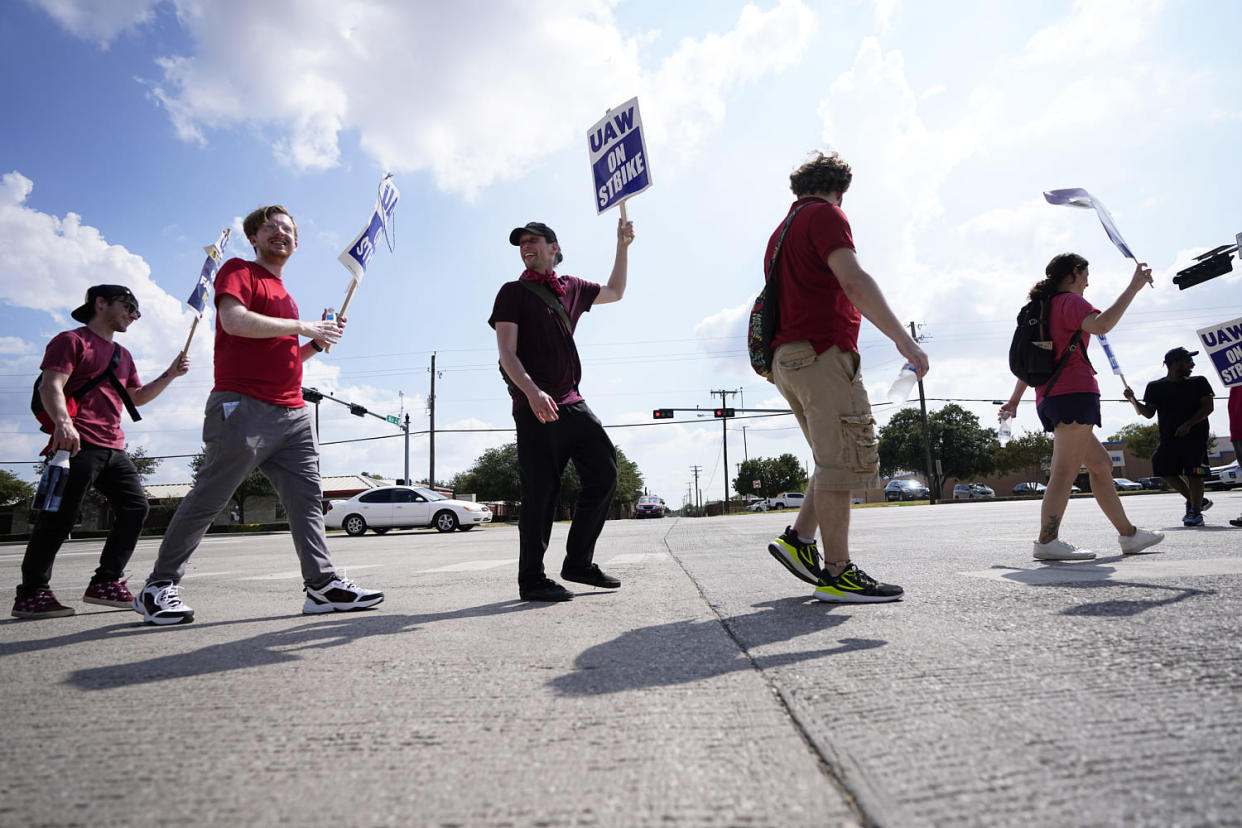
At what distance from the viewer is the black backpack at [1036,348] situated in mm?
4441

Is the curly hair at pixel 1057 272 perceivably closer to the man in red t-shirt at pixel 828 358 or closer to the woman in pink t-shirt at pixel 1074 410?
the woman in pink t-shirt at pixel 1074 410

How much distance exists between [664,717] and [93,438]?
3.85 meters

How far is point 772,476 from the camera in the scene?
330ft

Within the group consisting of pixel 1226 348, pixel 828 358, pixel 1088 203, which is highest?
pixel 1088 203

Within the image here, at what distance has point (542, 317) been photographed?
12.5 ft

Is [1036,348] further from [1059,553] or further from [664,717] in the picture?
[664,717]

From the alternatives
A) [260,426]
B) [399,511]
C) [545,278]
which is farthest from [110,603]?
[399,511]

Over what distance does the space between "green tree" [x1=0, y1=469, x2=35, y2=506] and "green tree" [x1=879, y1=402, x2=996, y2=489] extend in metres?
78.5

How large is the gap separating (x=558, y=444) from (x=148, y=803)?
2684 millimetres

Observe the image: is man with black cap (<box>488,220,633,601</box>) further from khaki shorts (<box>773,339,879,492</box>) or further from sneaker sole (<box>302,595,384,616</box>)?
khaki shorts (<box>773,339,879,492</box>)

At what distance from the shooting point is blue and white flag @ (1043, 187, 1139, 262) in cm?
492

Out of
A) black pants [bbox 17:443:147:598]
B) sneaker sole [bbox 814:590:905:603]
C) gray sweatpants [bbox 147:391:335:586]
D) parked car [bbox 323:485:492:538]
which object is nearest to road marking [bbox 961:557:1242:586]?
sneaker sole [bbox 814:590:905:603]

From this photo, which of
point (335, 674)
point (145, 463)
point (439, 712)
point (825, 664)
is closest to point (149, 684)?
point (335, 674)

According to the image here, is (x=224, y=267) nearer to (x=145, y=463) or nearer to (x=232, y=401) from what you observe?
(x=232, y=401)
